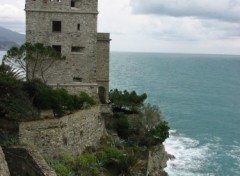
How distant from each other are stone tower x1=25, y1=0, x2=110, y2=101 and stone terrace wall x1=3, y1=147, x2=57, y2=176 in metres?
11.9

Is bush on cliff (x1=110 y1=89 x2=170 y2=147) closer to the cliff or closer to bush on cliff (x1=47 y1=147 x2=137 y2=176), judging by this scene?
the cliff

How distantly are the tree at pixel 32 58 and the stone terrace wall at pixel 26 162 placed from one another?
9376mm

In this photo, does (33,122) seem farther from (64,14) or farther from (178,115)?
(178,115)

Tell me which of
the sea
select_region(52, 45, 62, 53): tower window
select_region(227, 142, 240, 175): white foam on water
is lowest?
select_region(227, 142, 240, 175): white foam on water

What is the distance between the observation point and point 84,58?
32062 millimetres

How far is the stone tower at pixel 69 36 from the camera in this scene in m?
30.9

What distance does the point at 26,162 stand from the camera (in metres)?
19.1

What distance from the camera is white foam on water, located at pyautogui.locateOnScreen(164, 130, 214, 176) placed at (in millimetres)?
43062

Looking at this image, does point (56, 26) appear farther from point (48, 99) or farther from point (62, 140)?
point (62, 140)

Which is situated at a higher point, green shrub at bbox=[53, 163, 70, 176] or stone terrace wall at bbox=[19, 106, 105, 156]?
stone terrace wall at bbox=[19, 106, 105, 156]

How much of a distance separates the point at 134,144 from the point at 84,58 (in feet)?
24.1

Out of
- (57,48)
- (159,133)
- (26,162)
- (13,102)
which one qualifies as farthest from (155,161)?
(26,162)

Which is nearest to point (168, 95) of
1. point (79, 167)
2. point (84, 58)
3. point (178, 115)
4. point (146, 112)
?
point (178, 115)

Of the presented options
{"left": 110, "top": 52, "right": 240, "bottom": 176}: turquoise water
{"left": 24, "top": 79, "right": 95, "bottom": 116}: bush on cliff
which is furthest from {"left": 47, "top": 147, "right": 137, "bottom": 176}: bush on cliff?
{"left": 110, "top": 52, "right": 240, "bottom": 176}: turquoise water
